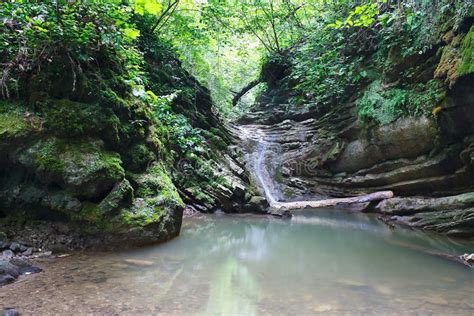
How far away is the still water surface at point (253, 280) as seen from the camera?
311cm

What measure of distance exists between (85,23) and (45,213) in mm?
2969

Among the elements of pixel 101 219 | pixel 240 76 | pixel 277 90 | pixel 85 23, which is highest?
pixel 240 76

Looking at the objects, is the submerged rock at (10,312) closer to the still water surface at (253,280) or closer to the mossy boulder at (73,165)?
A: the still water surface at (253,280)

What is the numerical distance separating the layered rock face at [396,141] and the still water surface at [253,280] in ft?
11.1

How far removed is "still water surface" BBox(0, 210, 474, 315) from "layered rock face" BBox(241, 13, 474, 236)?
11.1 feet

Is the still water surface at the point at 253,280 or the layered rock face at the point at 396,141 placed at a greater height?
the layered rock face at the point at 396,141

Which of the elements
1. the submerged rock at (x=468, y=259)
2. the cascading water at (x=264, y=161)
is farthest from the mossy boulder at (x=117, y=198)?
the cascading water at (x=264, y=161)

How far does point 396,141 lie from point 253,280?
8.53 metres

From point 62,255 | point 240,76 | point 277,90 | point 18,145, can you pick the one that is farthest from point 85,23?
point 240,76

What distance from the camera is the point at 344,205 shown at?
1153 cm

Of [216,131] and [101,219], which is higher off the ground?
[216,131]

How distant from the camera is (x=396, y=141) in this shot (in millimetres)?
10742

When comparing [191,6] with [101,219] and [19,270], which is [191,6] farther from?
[19,270]

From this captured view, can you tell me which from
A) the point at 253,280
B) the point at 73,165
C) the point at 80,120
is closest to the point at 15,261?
the point at 73,165
